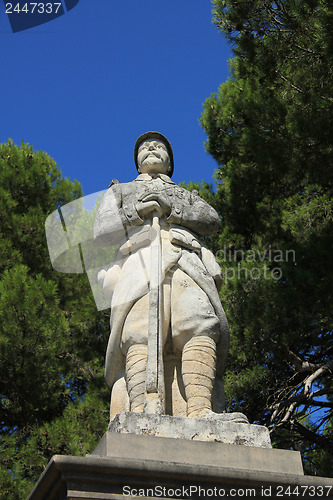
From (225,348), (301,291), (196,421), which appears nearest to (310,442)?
(301,291)

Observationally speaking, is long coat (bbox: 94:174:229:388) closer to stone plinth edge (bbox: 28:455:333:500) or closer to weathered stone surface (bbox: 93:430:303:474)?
weathered stone surface (bbox: 93:430:303:474)

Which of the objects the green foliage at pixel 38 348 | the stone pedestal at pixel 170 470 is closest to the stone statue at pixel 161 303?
the stone pedestal at pixel 170 470

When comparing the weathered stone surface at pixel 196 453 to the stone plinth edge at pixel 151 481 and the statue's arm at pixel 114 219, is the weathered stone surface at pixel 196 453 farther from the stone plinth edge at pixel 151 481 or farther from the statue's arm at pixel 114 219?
the statue's arm at pixel 114 219

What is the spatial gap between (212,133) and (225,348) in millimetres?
6771

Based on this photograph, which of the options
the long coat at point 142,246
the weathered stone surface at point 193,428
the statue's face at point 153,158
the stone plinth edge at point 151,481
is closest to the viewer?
the stone plinth edge at point 151,481

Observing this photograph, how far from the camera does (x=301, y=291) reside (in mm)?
7715

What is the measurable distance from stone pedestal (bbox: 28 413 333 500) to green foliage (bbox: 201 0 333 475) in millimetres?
4187

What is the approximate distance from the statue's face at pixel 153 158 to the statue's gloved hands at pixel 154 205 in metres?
0.53


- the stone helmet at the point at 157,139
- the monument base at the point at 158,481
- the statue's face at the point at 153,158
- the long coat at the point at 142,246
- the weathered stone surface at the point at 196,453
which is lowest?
the monument base at the point at 158,481

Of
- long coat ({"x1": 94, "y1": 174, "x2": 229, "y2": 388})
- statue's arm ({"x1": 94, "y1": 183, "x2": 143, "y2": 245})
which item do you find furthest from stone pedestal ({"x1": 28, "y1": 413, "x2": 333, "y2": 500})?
A: statue's arm ({"x1": 94, "y1": 183, "x2": 143, "y2": 245})

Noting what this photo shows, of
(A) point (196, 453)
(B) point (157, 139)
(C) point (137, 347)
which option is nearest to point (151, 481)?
(A) point (196, 453)

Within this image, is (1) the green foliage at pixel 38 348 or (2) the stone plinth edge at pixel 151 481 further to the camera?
(1) the green foliage at pixel 38 348

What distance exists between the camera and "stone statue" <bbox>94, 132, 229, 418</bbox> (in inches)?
149

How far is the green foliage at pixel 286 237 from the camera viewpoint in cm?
713
